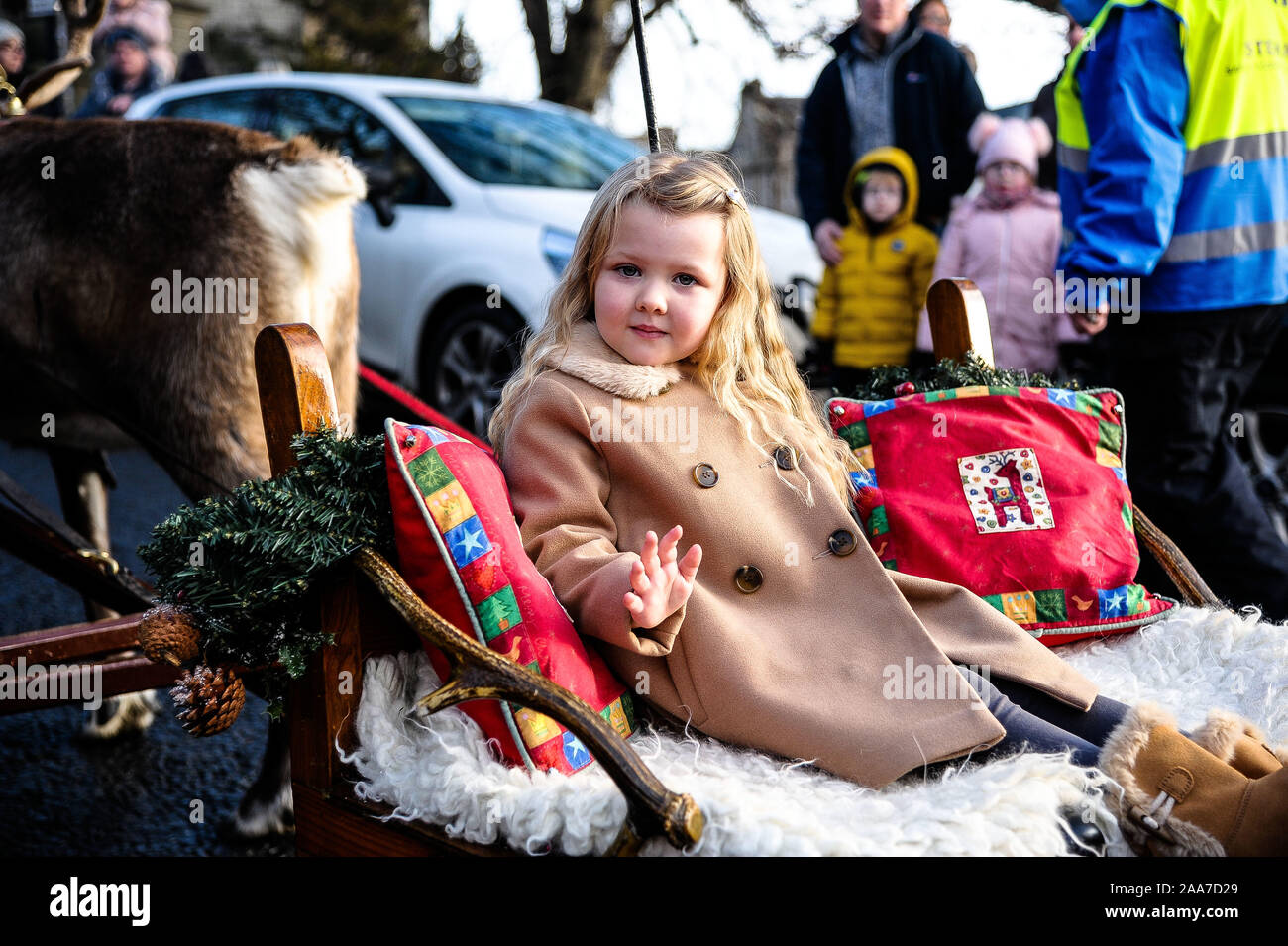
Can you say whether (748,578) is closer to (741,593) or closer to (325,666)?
(741,593)

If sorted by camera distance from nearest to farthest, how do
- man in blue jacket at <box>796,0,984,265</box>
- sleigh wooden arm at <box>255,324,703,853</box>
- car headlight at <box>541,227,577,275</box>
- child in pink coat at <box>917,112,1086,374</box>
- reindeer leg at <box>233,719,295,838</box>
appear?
sleigh wooden arm at <box>255,324,703,853</box>
reindeer leg at <box>233,719,295,838</box>
child in pink coat at <box>917,112,1086,374</box>
man in blue jacket at <box>796,0,984,265</box>
car headlight at <box>541,227,577,275</box>

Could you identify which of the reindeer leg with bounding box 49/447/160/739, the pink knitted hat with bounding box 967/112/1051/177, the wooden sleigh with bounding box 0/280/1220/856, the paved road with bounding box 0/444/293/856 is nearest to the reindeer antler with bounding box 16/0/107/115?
the reindeer leg with bounding box 49/447/160/739

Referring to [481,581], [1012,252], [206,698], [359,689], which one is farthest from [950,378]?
[1012,252]

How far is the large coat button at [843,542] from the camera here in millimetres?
1870

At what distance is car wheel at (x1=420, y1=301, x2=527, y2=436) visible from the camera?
209 inches

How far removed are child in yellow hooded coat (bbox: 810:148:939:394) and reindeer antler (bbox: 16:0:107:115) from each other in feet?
9.58

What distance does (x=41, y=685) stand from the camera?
203cm

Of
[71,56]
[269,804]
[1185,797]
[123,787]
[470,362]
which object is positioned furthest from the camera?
[470,362]

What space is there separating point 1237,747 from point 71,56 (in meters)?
3.60

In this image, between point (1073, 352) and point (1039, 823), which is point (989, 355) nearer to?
point (1039, 823)

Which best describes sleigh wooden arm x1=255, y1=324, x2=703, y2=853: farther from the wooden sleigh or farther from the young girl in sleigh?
the young girl in sleigh

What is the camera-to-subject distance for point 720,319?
2.00 meters

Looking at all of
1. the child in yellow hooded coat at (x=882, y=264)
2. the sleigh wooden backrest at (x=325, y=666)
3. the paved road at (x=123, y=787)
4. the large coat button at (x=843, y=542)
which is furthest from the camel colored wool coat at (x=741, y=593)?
the child in yellow hooded coat at (x=882, y=264)
